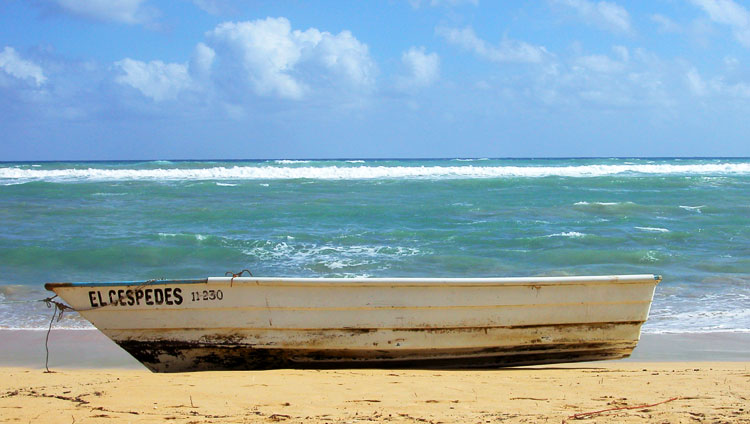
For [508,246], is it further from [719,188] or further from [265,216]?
[719,188]

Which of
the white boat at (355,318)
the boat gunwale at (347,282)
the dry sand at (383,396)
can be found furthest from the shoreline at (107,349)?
the boat gunwale at (347,282)

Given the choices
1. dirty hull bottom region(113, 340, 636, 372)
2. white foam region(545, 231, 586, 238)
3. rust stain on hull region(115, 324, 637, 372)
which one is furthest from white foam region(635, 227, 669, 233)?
dirty hull bottom region(113, 340, 636, 372)

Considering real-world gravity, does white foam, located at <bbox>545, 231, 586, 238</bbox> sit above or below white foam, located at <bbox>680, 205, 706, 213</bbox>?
below

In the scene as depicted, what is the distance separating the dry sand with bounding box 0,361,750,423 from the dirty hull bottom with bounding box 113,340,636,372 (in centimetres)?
18

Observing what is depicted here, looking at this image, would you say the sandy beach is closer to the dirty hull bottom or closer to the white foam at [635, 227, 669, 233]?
the dirty hull bottom

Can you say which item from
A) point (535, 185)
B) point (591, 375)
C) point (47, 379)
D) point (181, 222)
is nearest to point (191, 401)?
point (47, 379)

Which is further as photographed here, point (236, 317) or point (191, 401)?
point (236, 317)

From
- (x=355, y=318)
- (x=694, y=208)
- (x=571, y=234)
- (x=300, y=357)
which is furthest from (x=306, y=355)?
(x=694, y=208)

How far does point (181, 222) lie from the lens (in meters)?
16.1

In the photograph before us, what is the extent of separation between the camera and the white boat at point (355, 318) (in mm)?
5324

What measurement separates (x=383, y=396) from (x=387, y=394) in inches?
2.7

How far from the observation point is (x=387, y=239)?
44.5 ft

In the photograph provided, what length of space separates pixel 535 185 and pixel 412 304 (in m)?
23.8

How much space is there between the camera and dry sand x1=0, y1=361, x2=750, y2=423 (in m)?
3.90
